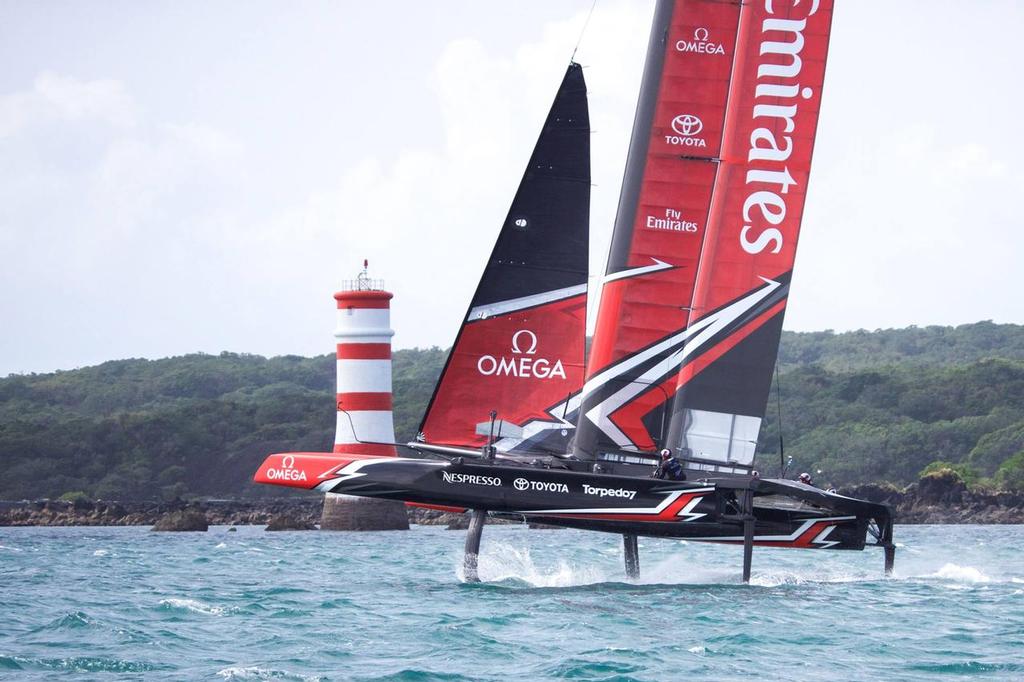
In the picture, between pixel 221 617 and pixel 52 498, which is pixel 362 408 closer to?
pixel 221 617

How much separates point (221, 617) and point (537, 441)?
5.00 metres

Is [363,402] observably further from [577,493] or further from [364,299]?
[577,493]

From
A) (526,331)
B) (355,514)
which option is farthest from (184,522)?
(526,331)

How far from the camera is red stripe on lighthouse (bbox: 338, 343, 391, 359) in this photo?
1163 inches

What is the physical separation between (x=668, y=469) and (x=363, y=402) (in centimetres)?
1162

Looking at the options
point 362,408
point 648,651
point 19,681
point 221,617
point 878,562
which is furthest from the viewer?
point 362,408

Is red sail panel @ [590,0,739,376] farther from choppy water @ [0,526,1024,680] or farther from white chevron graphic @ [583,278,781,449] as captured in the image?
choppy water @ [0,526,1024,680]

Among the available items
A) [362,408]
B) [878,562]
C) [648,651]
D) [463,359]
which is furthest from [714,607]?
[362,408]

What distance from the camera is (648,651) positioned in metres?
13.7

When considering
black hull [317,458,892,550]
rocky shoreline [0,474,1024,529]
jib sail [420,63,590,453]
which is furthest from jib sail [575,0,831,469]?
rocky shoreline [0,474,1024,529]

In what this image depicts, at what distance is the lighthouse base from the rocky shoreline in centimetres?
604

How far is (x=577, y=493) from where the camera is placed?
18.2 metres

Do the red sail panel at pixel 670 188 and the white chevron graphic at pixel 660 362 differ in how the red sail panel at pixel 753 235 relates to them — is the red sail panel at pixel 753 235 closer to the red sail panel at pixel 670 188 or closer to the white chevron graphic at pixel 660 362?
the white chevron graphic at pixel 660 362

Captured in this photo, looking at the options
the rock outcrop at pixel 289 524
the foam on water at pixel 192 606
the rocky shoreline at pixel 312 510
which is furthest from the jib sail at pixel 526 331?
the rocky shoreline at pixel 312 510
